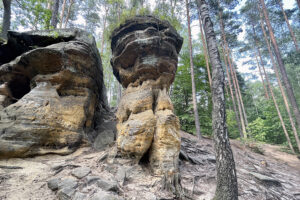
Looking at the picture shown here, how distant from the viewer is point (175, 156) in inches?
186

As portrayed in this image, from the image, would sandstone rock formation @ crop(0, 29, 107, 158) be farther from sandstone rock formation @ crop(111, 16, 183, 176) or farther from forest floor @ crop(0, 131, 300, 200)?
sandstone rock formation @ crop(111, 16, 183, 176)

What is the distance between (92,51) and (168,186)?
6.49 metres

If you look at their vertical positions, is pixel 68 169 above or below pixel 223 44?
below

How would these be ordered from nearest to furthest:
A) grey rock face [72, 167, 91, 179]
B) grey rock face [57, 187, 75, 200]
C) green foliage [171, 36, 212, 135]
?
grey rock face [57, 187, 75, 200] → grey rock face [72, 167, 91, 179] → green foliage [171, 36, 212, 135]

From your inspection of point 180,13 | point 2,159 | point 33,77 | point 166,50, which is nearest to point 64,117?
point 2,159

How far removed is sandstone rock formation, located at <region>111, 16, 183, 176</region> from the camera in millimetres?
4801

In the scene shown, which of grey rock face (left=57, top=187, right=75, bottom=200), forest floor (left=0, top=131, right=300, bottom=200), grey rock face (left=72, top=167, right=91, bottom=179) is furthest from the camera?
grey rock face (left=72, top=167, right=91, bottom=179)

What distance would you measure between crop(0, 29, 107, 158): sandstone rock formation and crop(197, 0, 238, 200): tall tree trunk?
16.8 ft

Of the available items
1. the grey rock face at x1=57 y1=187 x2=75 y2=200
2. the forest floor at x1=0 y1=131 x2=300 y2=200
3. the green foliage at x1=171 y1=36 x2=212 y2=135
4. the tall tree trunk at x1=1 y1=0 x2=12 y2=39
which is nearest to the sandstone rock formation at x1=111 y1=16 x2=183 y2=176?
the forest floor at x1=0 y1=131 x2=300 y2=200

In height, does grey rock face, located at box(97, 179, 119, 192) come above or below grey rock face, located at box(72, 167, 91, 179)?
below

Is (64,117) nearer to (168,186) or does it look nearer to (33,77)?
(33,77)

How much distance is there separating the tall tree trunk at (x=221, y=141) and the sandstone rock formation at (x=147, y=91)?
1.40 metres

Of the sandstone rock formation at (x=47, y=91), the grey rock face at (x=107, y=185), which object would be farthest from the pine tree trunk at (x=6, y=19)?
the grey rock face at (x=107, y=185)

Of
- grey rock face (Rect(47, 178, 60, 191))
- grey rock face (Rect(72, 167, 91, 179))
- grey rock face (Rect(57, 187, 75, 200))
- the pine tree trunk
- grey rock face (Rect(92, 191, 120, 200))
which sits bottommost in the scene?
grey rock face (Rect(92, 191, 120, 200))
